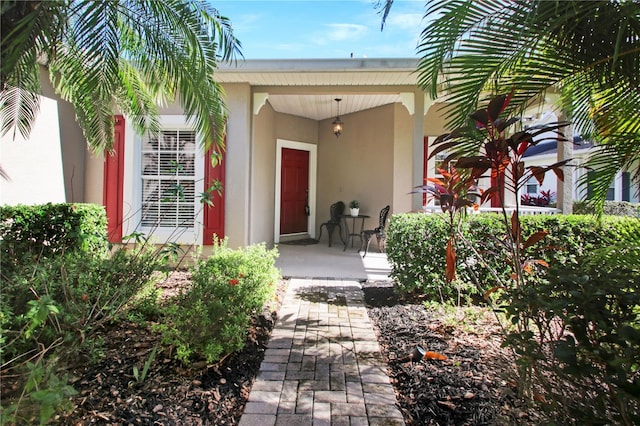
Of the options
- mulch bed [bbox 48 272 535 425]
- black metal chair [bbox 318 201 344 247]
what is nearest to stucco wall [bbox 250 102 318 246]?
black metal chair [bbox 318 201 344 247]

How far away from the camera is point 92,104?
3490 millimetres

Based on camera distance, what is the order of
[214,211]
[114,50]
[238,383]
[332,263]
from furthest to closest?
1. [332,263]
2. [214,211]
3. [114,50]
4. [238,383]

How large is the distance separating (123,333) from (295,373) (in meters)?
1.49

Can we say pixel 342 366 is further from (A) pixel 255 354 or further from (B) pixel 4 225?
(B) pixel 4 225

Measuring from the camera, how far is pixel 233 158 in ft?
18.7

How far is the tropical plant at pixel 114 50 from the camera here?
184 cm

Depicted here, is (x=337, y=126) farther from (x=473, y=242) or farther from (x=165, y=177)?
(x=473, y=242)

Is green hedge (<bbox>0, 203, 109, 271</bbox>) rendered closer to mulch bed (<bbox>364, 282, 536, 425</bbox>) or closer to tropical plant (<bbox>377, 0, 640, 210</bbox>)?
mulch bed (<bbox>364, 282, 536, 425</bbox>)

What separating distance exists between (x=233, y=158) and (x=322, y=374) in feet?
13.3

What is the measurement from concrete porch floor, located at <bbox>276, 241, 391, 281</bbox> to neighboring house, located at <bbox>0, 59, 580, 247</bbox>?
0.69 m

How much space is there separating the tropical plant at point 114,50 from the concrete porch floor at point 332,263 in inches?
116

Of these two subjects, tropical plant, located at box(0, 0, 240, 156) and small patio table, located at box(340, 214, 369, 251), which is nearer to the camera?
tropical plant, located at box(0, 0, 240, 156)

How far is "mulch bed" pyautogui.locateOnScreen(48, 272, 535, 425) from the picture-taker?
1.91 metres

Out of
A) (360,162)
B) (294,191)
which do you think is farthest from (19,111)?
(360,162)
